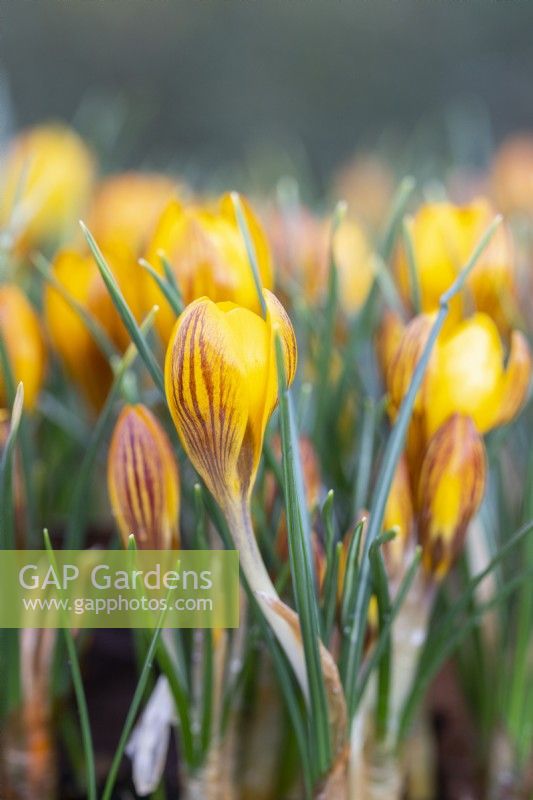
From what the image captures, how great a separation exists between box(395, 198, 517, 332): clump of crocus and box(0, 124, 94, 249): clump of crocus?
0.33 m

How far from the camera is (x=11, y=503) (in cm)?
37

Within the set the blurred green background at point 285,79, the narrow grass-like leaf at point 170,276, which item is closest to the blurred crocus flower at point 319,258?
the narrow grass-like leaf at point 170,276

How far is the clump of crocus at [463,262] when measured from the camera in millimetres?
463

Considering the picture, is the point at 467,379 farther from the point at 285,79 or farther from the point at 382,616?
the point at 285,79

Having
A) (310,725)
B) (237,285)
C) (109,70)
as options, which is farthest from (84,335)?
(109,70)

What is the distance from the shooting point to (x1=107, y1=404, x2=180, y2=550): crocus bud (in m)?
0.36

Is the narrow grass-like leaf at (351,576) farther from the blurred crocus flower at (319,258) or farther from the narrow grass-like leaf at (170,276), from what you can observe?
the blurred crocus flower at (319,258)

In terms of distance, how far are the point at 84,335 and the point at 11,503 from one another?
0.49 ft

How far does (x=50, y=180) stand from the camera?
0.80 m

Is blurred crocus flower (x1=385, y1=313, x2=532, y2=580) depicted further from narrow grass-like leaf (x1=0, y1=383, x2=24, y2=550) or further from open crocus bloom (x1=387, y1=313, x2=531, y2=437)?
narrow grass-like leaf (x1=0, y1=383, x2=24, y2=550)

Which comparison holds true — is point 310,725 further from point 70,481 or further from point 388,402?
point 70,481

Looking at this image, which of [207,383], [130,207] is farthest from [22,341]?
[130,207]

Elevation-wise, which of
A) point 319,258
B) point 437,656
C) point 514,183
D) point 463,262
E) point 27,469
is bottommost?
point 437,656

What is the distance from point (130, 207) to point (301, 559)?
51 cm
